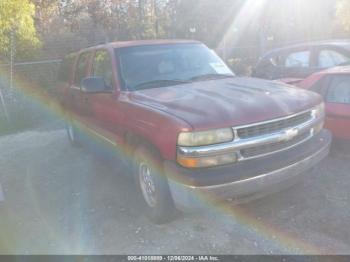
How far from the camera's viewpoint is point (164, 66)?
14.6 ft

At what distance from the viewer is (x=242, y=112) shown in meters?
3.25

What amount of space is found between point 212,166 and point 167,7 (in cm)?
1985

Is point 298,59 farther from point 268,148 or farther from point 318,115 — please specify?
point 268,148

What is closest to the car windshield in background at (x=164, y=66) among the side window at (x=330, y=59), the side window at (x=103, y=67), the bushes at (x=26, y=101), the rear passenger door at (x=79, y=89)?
the side window at (x=103, y=67)

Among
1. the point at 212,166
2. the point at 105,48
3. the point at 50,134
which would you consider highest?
the point at 105,48

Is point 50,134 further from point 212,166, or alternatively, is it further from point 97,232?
point 212,166

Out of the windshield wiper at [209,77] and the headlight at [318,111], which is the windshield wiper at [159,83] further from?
the headlight at [318,111]

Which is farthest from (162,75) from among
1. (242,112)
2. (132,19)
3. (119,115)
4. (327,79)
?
(132,19)

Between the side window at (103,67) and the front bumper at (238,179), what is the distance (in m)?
1.64

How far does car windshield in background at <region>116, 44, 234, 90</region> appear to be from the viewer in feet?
14.0

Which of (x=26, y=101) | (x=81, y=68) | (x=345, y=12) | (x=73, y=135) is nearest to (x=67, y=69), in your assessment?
(x=81, y=68)

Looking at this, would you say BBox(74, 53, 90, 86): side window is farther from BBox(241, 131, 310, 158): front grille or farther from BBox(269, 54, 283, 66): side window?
BBox(269, 54, 283, 66): side window

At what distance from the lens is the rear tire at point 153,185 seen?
3.49 metres

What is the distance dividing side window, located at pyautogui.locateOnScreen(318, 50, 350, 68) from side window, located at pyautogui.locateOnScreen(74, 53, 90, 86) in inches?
180
